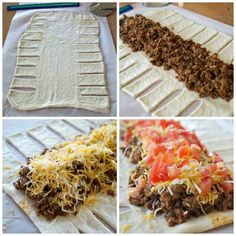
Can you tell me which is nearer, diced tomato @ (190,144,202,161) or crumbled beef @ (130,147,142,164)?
diced tomato @ (190,144,202,161)

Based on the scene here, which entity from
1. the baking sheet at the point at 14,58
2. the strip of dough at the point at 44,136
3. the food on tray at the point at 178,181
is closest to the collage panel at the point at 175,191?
the food on tray at the point at 178,181

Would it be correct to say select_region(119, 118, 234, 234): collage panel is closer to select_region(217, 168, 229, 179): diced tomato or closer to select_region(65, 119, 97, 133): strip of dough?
select_region(217, 168, 229, 179): diced tomato

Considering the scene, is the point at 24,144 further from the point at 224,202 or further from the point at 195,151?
the point at 224,202

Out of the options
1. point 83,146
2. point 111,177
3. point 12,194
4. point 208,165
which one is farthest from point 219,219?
point 12,194

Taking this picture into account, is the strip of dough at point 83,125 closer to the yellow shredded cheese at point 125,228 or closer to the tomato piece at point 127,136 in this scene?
the tomato piece at point 127,136

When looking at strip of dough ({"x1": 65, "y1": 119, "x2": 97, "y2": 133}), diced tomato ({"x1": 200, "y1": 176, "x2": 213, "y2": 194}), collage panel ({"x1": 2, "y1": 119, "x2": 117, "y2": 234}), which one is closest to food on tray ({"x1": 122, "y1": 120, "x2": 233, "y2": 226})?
diced tomato ({"x1": 200, "y1": 176, "x2": 213, "y2": 194})

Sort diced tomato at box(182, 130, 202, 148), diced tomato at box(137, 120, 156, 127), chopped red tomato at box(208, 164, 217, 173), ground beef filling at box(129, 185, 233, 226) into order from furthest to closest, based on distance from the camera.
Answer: diced tomato at box(137, 120, 156, 127), diced tomato at box(182, 130, 202, 148), chopped red tomato at box(208, 164, 217, 173), ground beef filling at box(129, 185, 233, 226)
